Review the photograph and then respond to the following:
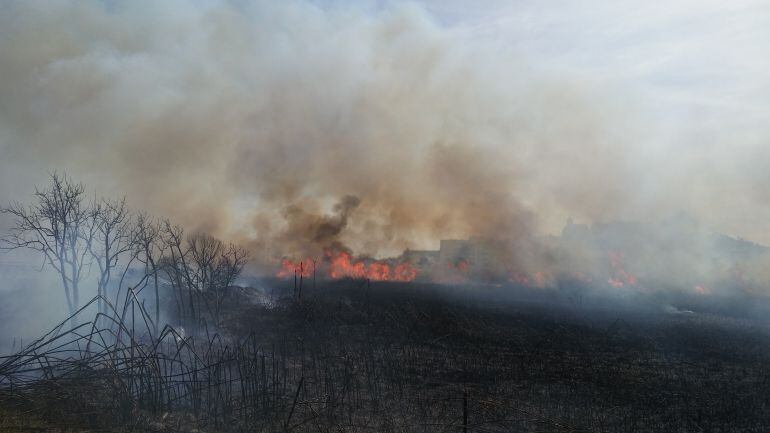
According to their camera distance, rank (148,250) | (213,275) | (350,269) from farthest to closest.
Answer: (350,269), (213,275), (148,250)

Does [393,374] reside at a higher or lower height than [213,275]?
lower

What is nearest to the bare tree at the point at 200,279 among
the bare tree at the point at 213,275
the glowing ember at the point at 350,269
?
the bare tree at the point at 213,275

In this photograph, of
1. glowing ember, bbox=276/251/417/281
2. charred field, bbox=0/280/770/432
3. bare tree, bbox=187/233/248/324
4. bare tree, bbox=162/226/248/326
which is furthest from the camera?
glowing ember, bbox=276/251/417/281

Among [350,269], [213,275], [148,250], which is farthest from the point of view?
[350,269]

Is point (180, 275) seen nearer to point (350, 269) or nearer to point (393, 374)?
point (393, 374)

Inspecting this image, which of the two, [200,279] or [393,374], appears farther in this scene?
[200,279]

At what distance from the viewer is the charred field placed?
13.0 meters

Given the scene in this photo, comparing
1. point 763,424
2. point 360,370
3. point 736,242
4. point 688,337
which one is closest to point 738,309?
point 736,242

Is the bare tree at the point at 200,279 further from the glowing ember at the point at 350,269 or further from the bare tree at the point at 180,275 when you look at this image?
the glowing ember at the point at 350,269

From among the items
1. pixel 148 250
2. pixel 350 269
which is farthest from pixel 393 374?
pixel 350 269

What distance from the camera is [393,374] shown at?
19688 millimetres

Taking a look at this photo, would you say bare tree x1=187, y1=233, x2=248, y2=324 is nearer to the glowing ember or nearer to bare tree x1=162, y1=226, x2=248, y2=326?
bare tree x1=162, y1=226, x2=248, y2=326

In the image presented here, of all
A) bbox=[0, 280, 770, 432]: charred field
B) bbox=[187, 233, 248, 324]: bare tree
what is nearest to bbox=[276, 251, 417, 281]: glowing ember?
bbox=[0, 280, 770, 432]: charred field

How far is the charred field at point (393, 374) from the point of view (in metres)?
13.0
